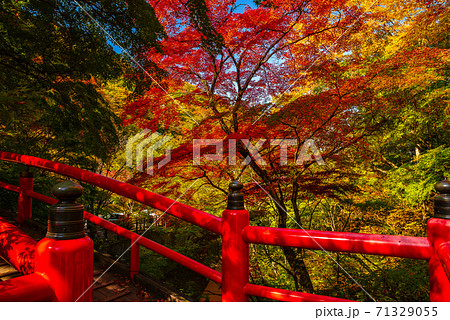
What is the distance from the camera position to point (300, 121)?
5.15 metres

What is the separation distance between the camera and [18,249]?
0.93 metres

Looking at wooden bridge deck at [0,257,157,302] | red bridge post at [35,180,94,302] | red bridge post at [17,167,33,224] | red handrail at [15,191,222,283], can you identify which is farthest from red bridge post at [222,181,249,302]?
red bridge post at [17,167,33,224]

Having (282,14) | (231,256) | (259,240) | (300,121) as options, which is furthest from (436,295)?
(282,14)

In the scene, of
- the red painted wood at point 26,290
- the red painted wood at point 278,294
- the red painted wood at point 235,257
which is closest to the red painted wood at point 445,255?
the red painted wood at point 278,294

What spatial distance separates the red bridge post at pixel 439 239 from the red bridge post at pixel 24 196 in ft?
15.0

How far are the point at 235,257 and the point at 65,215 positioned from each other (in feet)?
3.30

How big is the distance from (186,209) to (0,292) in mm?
1155

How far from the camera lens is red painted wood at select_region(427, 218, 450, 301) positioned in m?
1.19

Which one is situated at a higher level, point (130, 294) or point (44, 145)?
point (44, 145)

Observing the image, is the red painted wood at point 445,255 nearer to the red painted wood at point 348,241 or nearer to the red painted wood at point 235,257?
the red painted wood at point 348,241

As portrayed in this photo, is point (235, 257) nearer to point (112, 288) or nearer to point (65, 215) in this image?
point (65, 215)

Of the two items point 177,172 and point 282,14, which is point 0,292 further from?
point 282,14

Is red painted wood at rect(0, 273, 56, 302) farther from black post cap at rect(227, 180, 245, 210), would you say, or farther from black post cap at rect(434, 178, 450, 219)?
black post cap at rect(434, 178, 450, 219)

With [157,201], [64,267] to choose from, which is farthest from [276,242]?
[64,267]
